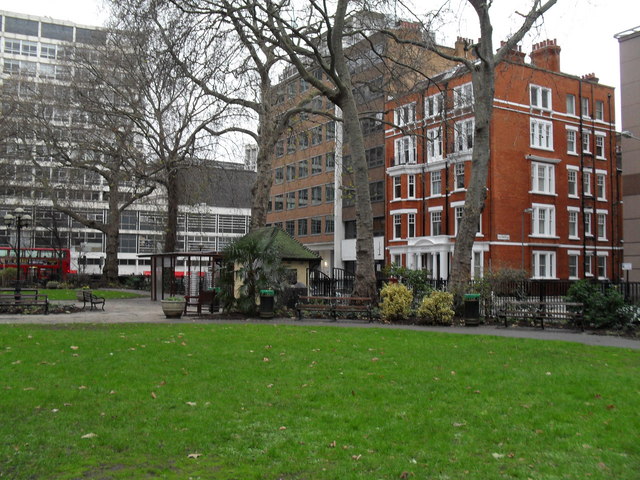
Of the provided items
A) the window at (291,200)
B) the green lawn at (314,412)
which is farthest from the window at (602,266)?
the green lawn at (314,412)

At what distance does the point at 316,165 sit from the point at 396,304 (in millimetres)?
46828

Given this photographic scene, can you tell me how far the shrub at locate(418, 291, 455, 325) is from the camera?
18.4m

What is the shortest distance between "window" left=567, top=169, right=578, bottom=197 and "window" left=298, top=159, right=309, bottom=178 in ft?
95.2

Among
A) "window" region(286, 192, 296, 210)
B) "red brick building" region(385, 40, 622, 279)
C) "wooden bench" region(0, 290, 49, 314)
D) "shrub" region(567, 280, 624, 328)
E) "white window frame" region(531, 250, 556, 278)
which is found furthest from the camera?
"window" region(286, 192, 296, 210)

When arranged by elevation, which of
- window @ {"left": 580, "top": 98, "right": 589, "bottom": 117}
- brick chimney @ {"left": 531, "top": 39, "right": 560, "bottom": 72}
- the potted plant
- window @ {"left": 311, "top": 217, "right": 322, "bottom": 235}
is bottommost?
the potted plant

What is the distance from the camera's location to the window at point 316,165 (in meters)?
64.5

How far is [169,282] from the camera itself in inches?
1289

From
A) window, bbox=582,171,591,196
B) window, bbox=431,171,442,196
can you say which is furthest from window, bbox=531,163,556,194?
window, bbox=431,171,442,196

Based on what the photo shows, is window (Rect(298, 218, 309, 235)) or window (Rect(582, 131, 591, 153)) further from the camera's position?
window (Rect(298, 218, 309, 235))

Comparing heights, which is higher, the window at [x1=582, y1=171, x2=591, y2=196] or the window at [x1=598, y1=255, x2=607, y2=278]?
the window at [x1=582, y1=171, x2=591, y2=196]

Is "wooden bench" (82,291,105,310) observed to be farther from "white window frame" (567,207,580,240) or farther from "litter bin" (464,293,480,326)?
"white window frame" (567,207,580,240)

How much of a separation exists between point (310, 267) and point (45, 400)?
18.2 meters

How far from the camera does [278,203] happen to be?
2844 inches

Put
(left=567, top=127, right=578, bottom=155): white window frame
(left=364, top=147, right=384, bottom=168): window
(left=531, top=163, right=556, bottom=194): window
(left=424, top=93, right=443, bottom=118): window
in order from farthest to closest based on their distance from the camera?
(left=364, top=147, right=384, bottom=168): window
(left=567, top=127, right=578, bottom=155): white window frame
(left=531, top=163, right=556, bottom=194): window
(left=424, top=93, right=443, bottom=118): window
